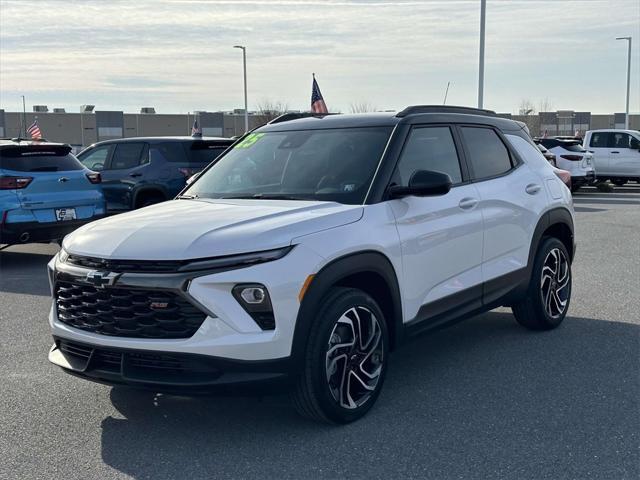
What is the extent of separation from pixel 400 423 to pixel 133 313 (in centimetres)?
166

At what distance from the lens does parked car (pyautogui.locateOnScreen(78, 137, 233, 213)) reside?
12211 millimetres

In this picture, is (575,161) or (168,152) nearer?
(168,152)

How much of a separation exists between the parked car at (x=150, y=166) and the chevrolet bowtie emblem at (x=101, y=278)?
27.0 ft

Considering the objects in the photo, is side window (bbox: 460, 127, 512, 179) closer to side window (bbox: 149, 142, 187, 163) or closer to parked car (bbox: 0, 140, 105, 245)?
parked car (bbox: 0, 140, 105, 245)

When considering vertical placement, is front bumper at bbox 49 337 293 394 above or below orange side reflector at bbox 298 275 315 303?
below

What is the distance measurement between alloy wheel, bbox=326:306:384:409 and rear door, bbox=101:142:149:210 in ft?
28.2

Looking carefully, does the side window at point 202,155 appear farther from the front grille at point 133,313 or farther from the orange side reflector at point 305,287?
the orange side reflector at point 305,287

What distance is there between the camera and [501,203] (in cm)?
568

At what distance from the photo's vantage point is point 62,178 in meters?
10.1

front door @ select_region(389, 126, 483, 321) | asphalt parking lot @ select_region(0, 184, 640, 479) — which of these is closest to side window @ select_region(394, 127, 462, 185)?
front door @ select_region(389, 126, 483, 321)

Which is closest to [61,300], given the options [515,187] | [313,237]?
[313,237]

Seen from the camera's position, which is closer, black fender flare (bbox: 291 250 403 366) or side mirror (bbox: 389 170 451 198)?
black fender flare (bbox: 291 250 403 366)

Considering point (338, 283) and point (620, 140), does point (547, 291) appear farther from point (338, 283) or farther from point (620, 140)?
point (620, 140)

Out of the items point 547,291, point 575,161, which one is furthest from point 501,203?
point 575,161
